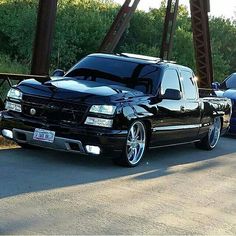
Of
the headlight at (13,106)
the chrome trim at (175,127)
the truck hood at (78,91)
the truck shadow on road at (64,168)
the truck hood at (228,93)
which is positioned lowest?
the truck shadow on road at (64,168)

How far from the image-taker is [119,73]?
931 centimetres

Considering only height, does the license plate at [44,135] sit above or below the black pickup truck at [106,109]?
below

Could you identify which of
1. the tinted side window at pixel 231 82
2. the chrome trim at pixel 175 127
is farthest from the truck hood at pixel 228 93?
the chrome trim at pixel 175 127

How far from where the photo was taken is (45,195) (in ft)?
20.6

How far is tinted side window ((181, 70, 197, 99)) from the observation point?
10281mm

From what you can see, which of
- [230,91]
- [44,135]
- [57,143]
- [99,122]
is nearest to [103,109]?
[99,122]

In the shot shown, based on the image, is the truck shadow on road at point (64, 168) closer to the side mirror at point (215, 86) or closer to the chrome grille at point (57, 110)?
the chrome grille at point (57, 110)

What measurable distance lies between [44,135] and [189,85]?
349 cm

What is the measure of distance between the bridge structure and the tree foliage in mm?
14306

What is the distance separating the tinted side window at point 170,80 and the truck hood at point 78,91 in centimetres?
77

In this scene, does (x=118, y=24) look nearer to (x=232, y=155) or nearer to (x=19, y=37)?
(x=232, y=155)

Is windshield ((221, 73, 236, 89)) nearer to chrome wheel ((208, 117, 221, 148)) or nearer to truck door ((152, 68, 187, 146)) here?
chrome wheel ((208, 117, 221, 148))

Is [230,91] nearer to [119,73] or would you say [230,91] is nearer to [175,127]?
[175,127]

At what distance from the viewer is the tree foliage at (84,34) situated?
119 feet
